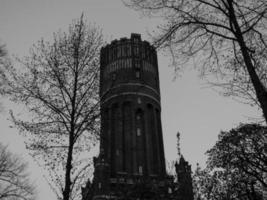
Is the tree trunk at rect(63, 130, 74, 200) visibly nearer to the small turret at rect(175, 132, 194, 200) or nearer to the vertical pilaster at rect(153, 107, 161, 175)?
the small turret at rect(175, 132, 194, 200)

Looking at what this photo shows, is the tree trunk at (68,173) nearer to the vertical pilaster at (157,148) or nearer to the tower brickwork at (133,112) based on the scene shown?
the tower brickwork at (133,112)

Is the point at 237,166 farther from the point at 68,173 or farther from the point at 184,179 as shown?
the point at 68,173

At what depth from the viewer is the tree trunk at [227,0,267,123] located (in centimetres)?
873

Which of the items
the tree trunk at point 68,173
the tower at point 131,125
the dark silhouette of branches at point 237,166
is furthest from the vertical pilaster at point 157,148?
the tree trunk at point 68,173

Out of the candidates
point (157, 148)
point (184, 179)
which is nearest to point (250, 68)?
point (184, 179)

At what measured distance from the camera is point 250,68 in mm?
9141

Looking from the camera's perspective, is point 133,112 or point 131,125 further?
point 133,112

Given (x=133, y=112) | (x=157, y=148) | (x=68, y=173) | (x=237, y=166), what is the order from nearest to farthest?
1. (x=68, y=173)
2. (x=237, y=166)
3. (x=157, y=148)
4. (x=133, y=112)

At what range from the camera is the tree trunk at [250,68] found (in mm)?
8734

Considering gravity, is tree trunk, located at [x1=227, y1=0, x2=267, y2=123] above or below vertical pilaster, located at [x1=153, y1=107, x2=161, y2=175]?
below

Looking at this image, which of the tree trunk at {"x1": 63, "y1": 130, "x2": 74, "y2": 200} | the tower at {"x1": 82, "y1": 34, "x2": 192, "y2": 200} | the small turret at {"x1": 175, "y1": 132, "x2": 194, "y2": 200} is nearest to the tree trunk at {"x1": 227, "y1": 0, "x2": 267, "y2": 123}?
the tree trunk at {"x1": 63, "y1": 130, "x2": 74, "y2": 200}

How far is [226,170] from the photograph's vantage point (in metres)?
25.8

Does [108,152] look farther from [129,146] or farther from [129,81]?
[129,81]

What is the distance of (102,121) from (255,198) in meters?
14.1
